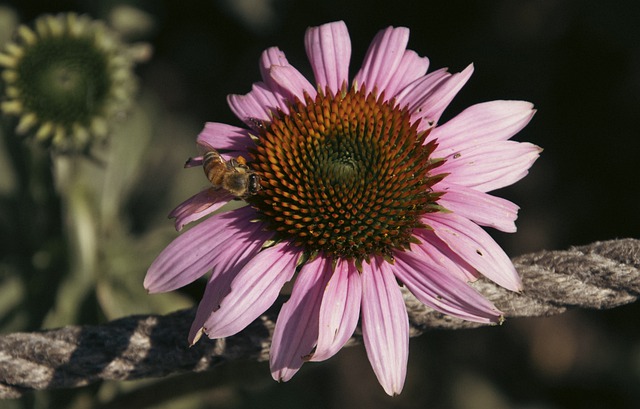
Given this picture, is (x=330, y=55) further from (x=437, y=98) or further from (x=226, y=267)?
(x=226, y=267)

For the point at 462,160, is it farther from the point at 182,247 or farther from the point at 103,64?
the point at 103,64

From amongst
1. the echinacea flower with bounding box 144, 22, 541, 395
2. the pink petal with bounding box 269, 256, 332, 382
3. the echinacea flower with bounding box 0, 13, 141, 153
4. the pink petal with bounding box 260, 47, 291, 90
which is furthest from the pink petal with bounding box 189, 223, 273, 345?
the echinacea flower with bounding box 0, 13, 141, 153

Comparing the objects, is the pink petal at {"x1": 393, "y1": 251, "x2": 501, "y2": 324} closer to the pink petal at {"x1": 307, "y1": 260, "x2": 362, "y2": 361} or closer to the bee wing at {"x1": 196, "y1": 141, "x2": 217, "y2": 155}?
the pink petal at {"x1": 307, "y1": 260, "x2": 362, "y2": 361}

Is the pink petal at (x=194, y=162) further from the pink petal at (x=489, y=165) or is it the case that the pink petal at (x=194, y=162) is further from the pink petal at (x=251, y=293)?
the pink petal at (x=489, y=165)

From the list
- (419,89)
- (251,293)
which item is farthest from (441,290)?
(419,89)

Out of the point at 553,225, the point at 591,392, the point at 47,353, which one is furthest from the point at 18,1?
the point at 591,392
